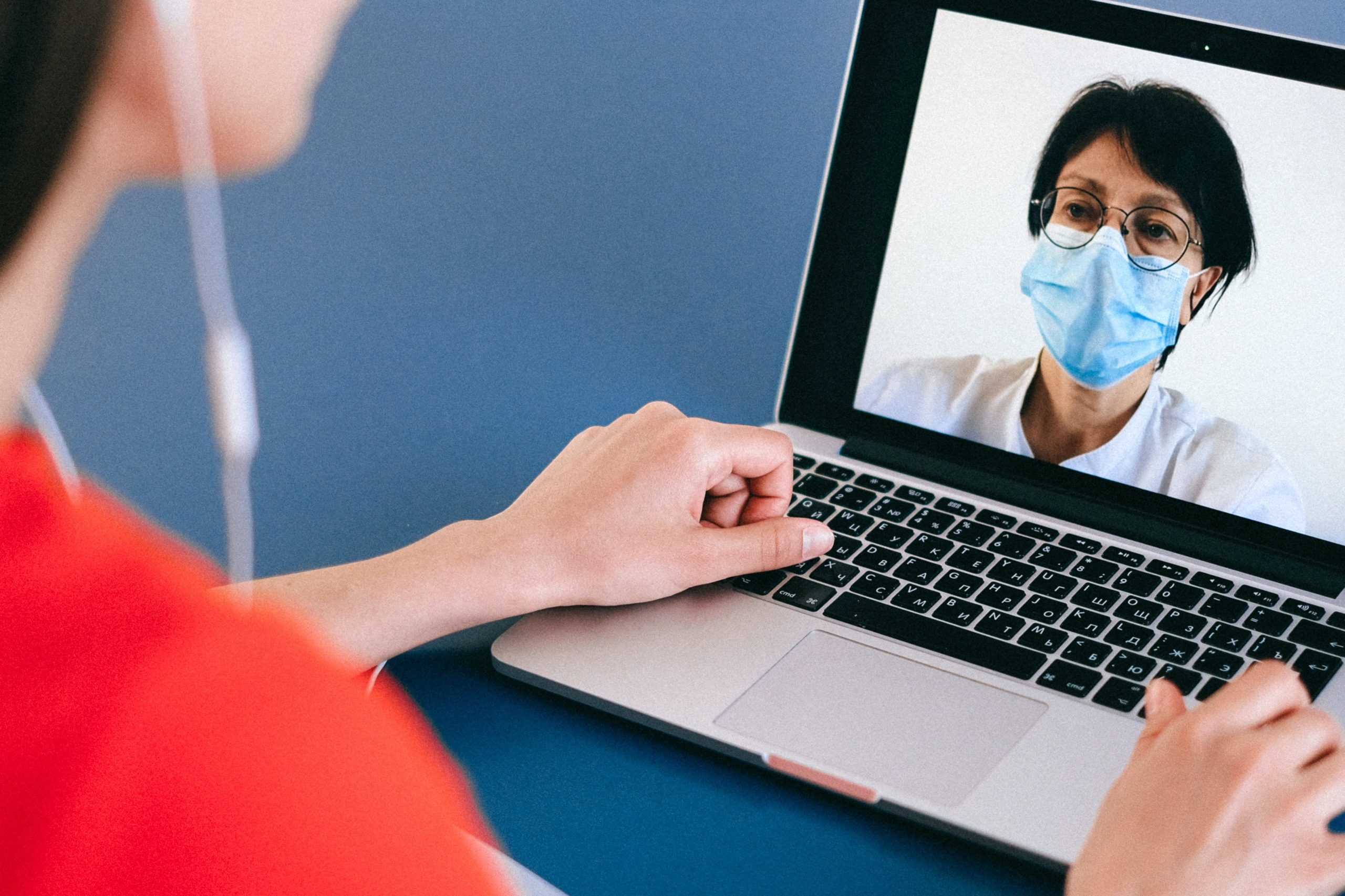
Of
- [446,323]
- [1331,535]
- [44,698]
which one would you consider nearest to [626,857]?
[44,698]

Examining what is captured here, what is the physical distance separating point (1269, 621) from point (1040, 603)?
0.12 meters

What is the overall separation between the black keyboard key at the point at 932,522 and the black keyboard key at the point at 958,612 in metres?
0.07

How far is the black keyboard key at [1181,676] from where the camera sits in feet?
2.01

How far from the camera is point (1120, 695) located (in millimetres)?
A: 610

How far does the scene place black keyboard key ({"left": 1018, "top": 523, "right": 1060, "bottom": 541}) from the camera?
74 centimetres

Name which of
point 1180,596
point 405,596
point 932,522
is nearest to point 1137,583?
point 1180,596

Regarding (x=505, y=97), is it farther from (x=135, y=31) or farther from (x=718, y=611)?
(x=135, y=31)

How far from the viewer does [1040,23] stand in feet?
2.43

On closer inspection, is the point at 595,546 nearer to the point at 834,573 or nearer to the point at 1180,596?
the point at 834,573

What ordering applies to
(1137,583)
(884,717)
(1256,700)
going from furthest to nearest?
(1137,583) < (884,717) < (1256,700)

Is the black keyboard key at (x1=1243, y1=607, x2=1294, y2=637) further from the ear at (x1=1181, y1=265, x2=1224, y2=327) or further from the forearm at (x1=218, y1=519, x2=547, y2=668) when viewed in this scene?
the forearm at (x1=218, y1=519, x2=547, y2=668)

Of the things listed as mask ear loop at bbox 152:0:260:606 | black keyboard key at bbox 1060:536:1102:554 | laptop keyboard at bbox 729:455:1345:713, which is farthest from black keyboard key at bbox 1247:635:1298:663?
mask ear loop at bbox 152:0:260:606

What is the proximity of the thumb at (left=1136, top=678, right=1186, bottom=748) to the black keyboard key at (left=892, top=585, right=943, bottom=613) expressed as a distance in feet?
0.54

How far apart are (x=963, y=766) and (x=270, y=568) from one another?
19.6 inches
